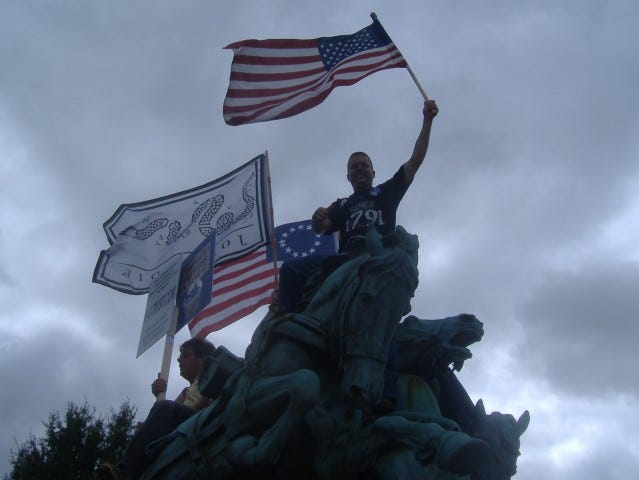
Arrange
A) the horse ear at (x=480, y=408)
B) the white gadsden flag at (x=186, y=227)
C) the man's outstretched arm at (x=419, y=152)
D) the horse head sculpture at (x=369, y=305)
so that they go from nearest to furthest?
1. the horse head sculpture at (x=369, y=305)
2. the horse ear at (x=480, y=408)
3. the man's outstretched arm at (x=419, y=152)
4. the white gadsden flag at (x=186, y=227)

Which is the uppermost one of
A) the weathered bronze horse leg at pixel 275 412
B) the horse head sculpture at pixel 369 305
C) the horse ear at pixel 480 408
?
the horse head sculpture at pixel 369 305

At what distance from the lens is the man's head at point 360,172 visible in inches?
280

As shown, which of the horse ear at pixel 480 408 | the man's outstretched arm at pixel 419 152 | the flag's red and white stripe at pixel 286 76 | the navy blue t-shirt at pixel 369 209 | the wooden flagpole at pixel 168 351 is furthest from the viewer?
the flag's red and white stripe at pixel 286 76

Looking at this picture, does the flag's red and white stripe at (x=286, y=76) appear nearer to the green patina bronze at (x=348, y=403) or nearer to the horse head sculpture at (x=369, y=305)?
the green patina bronze at (x=348, y=403)

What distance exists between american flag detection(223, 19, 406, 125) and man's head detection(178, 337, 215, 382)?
406 centimetres

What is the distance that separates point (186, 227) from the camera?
13.7 meters

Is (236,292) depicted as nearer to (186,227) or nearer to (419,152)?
(186,227)

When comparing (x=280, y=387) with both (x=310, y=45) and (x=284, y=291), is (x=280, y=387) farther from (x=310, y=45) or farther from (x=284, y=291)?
(x=310, y=45)

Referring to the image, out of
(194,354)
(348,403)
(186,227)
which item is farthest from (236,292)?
(348,403)

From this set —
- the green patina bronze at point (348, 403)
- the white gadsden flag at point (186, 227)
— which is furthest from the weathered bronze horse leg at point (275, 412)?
the white gadsden flag at point (186, 227)

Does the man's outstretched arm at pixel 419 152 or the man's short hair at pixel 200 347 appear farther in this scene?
the man's short hair at pixel 200 347

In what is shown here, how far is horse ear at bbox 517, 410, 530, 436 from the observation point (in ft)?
17.5

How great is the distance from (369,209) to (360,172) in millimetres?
503

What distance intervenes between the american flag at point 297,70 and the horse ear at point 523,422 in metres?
6.17
